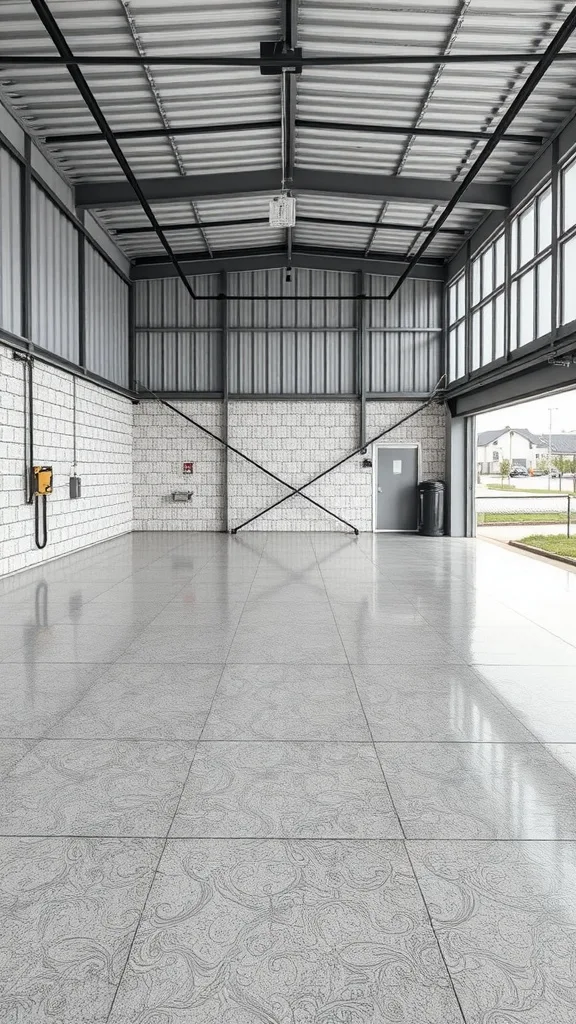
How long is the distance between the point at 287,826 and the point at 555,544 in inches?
574

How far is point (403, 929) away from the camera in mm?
2322

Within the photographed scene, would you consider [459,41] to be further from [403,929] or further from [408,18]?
[403,929]

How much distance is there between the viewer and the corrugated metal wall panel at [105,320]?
47.3ft

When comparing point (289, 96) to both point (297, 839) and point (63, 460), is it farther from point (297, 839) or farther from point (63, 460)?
point (297, 839)

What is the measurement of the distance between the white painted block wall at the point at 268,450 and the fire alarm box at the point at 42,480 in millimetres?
7177

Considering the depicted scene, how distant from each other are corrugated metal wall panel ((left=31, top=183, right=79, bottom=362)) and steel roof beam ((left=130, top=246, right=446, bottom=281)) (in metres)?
4.59

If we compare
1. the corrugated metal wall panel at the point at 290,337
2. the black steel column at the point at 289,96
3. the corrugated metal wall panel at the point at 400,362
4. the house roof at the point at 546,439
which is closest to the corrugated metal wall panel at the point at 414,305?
the corrugated metal wall panel at the point at 290,337

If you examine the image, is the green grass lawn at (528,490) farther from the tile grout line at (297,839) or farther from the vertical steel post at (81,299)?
the tile grout line at (297,839)

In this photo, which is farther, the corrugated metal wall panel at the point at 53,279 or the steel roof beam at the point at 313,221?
the steel roof beam at the point at 313,221

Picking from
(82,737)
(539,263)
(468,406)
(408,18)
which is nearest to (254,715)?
(82,737)

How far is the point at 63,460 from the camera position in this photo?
1277cm

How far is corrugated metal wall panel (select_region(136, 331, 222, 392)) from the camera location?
723 inches

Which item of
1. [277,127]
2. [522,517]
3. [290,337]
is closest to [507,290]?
[277,127]

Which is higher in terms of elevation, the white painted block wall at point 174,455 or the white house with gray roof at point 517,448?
the white house with gray roof at point 517,448
